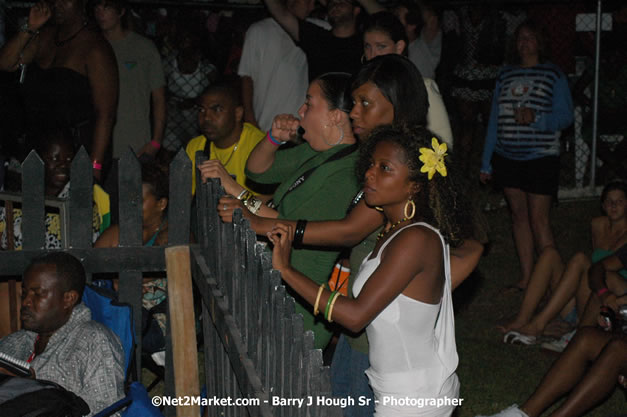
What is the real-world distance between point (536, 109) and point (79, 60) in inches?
143

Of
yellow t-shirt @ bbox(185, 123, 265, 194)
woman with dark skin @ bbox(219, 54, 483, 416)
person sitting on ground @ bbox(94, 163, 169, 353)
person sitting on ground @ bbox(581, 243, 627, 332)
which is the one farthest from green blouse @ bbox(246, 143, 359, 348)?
person sitting on ground @ bbox(581, 243, 627, 332)

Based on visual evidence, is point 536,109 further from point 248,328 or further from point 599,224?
point 248,328

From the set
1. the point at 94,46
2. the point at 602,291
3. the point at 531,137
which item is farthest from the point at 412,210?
the point at 531,137

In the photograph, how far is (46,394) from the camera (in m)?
3.32

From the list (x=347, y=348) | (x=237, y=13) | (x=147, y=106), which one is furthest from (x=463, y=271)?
(x=237, y=13)

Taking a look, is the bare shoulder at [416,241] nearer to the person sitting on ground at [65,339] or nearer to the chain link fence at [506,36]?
the person sitting on ground at [65,339]

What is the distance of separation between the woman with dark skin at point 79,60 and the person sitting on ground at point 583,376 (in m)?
3.15

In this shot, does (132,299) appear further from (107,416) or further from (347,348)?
(347,348)

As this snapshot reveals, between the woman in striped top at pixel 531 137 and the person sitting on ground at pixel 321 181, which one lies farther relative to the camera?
the woman in striped top at pixel 531 137

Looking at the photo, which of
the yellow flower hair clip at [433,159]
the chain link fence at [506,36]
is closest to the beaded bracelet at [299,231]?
the yellow flower hair clip at [433,159]

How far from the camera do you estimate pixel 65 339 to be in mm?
3787

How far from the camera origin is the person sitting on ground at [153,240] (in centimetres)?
449

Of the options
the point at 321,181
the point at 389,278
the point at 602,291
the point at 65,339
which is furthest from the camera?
the point at 602,291

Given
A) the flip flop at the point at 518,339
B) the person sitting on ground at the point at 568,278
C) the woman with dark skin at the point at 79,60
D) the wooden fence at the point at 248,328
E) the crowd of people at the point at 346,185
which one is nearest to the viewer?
the wooden fence at the point at 248,328
